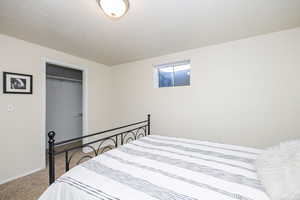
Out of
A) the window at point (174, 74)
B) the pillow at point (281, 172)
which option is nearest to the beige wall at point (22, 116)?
the window at point (174, 74)

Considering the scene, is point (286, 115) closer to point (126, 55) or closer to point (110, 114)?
point (126, 55)

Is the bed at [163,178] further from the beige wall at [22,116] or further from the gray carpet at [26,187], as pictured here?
the beige wall at [22,116]

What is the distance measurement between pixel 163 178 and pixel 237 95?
1927 mm

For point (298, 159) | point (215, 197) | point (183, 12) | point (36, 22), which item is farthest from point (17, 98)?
point (298, 159)

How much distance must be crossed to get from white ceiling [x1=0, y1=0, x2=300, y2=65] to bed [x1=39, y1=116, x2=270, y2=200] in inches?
61.5

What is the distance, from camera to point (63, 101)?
11.6 ft

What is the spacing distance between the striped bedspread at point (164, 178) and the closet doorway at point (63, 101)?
2731 mm

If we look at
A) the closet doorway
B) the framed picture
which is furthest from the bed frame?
the framed picture

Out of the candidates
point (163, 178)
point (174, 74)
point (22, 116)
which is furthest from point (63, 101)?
point (163, 178)

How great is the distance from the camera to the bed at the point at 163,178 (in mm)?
833

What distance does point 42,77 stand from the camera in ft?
8.14

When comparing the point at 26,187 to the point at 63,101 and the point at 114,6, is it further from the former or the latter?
the point at 114,6

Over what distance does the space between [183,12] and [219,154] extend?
1601 mm

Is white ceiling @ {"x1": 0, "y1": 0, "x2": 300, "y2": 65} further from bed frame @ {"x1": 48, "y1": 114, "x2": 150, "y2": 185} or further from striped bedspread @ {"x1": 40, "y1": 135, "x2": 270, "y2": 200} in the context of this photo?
striped bedspread @ {"x1": 40, "y1": 135, "x2": 270, "y2": 200}
